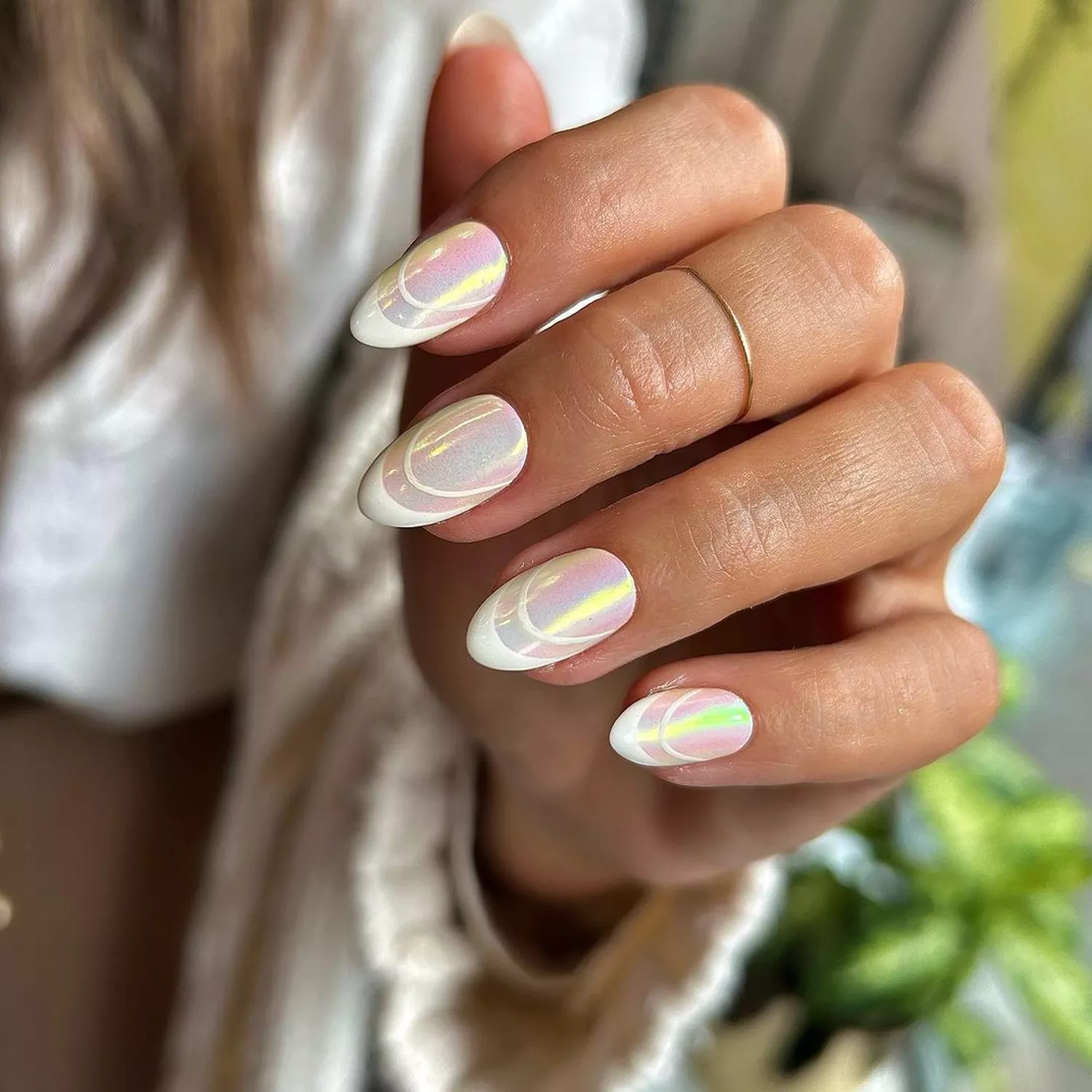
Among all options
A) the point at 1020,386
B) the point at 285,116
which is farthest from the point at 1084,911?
the point at 285,116

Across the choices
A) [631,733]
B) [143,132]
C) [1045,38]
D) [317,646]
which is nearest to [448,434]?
[631,733]

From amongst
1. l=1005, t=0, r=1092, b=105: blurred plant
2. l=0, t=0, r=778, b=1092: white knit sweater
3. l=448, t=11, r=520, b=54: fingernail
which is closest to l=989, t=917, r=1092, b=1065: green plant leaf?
l=0, t=0, r=778, b=1092: white knit sweater

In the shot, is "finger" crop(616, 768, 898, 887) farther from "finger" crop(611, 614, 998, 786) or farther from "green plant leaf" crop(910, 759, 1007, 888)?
"green plant leaf" crop(910, 759, 1007, 888)

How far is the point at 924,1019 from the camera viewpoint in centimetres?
52

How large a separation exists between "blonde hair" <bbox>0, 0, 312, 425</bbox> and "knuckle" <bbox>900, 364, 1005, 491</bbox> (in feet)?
1.38

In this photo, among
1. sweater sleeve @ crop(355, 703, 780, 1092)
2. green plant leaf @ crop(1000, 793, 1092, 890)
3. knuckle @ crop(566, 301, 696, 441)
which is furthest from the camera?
green plant leaf @ crop(1000, 793, 1092, 890)

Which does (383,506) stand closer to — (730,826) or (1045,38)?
(730,826)

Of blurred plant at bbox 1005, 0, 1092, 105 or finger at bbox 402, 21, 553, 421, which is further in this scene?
blurred plant at bbox 1005, 0, 1092, 105

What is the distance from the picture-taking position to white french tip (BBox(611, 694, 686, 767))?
28 cm

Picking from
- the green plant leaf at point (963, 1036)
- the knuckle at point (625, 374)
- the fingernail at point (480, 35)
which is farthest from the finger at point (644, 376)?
the green plant leaf at point (963, 1036)

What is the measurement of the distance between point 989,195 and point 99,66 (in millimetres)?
739

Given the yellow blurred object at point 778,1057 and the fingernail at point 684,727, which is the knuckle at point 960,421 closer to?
the fingernail at point 684,727

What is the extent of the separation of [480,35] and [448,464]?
158 mm

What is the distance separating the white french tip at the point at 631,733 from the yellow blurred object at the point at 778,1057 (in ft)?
1.02
